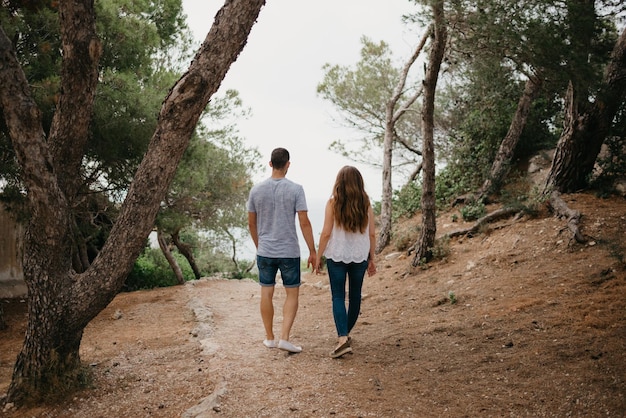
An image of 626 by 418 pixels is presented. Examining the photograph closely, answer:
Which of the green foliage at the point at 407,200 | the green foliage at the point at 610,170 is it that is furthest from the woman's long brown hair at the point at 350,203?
the green foliage at the point at 407,200

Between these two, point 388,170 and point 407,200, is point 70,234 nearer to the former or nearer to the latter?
point 388,170

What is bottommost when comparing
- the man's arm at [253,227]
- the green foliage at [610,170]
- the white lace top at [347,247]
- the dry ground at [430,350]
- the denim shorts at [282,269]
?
the dry ground at [430,350]

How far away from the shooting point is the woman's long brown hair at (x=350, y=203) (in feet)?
16.3

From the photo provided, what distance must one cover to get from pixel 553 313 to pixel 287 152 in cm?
329

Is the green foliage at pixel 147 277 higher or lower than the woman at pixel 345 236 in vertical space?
lower

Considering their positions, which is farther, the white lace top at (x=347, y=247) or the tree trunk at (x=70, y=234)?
the white lace top at (x=347, y=247)

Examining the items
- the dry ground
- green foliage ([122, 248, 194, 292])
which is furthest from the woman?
green foliage ([122, 248, 194, 292])

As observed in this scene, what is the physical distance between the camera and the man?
5.07m

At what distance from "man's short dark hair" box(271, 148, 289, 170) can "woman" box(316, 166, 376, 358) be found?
1.86ft

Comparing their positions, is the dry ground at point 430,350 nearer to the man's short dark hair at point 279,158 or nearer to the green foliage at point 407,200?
the man's short dark hair at point 279,158

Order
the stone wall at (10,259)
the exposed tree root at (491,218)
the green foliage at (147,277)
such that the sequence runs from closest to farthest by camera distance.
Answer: the exposed tree root at (491,218), the stone wall at (10,259), the green foliage at (147,277)

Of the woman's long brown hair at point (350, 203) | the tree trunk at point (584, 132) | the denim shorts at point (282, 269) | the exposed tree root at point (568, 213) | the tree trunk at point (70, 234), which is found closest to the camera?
the tree trunk at point (70, 234)

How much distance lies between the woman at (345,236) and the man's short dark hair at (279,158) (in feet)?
1.86

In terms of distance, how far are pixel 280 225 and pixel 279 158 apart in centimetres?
67
